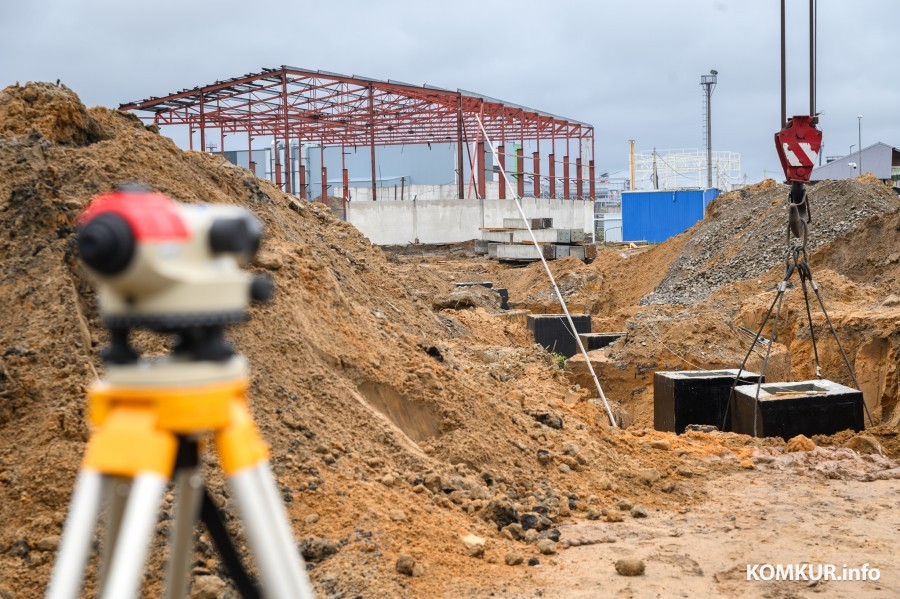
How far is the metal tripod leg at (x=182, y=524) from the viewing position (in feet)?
4.46

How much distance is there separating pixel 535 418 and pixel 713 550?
213 centimetres

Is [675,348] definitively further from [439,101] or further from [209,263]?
[439,101]

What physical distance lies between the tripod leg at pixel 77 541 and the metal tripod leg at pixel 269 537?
20cm

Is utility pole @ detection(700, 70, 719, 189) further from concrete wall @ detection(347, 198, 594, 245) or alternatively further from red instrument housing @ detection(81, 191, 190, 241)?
red instrument housing @ detection(81, 191, 190, 241)

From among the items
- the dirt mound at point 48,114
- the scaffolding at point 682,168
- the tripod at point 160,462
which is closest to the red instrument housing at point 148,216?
the tripod at point 160,462

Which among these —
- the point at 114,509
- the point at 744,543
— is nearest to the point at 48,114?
the point at 744,543

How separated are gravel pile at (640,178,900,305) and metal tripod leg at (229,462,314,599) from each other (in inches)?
708

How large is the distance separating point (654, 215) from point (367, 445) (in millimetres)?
40540

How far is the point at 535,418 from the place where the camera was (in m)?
6.55

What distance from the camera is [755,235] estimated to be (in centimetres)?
2177

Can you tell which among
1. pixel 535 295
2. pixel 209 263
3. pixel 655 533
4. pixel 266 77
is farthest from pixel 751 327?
pixel 266 77

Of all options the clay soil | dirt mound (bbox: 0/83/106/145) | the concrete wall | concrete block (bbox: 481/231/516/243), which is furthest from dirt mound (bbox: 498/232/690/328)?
dirt mound (bbox: 0/83/106/145)

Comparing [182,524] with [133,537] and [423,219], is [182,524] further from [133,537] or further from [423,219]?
[423,219]

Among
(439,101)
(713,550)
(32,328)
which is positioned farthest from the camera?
Result: (439,101)
